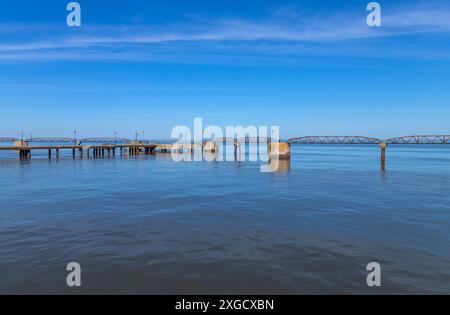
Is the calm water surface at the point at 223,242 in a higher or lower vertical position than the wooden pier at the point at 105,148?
lower

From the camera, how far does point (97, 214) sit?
17.3 metres

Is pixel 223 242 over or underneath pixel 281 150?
underneath

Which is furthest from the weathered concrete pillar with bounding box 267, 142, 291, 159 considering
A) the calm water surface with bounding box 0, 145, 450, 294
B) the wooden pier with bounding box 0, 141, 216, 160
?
the wooden pier with bounding box 0, 141, 216, 160

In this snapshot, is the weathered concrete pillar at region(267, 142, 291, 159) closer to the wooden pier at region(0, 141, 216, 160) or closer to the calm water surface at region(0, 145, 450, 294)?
the calm water surface at region(0, 145, 450, 294)

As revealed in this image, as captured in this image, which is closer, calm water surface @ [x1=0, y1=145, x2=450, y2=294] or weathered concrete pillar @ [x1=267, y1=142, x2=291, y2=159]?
calm water surface @ [x1=0, y1=145, x2=450, y2=294]

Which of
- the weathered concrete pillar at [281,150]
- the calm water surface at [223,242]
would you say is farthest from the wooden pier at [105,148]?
the calm water surface at [223,242]

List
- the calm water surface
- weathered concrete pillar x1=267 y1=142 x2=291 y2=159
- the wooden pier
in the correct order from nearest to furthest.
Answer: the calm water surface → weathered concrete pillar x1=267 y1=142 x2=291 y2=159 → the wooden pier

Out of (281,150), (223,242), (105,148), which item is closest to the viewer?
(223,242)

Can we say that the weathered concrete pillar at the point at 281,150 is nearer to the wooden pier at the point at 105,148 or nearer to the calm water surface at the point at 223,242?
the calm water surface at the point at 223,242

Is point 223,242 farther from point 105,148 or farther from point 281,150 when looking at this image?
point 105,148

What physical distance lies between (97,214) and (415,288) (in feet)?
52.9

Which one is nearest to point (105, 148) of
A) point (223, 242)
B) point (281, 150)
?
point (281, 150)

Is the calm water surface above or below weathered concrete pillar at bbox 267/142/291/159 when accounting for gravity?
below
